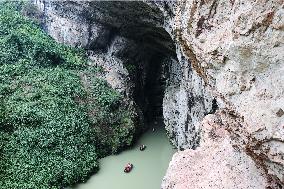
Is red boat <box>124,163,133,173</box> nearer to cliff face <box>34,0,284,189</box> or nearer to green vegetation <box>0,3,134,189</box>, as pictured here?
green vegetation <box>0,3,134,189</box>

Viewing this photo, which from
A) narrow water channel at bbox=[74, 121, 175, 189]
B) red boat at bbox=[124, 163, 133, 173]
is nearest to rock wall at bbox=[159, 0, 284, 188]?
narrow water channel at bbox=[74, 121, 175, 189]

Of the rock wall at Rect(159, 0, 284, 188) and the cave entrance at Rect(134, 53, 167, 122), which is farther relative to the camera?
the cave entrance at Rect(134, 53, 167, 122)

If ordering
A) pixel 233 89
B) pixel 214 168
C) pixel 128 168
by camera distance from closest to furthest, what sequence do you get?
pixel 233 89
pixel 214 168
pixel 128 168

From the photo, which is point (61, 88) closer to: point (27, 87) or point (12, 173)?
point (27, 87)

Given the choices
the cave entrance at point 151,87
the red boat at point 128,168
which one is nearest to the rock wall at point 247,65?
the red boat at point 128,168

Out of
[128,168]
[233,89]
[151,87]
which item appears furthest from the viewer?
[151,87]

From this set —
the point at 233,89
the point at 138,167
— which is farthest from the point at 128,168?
the point at 233,89

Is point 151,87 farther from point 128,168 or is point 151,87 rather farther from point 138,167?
point 128,168
